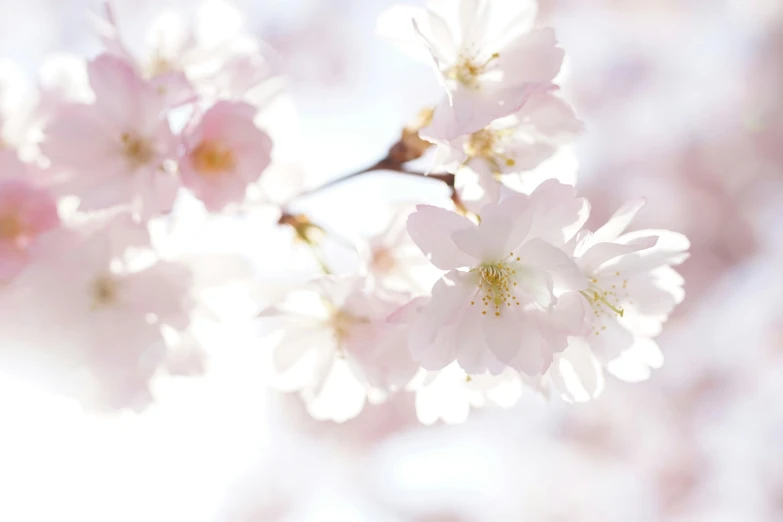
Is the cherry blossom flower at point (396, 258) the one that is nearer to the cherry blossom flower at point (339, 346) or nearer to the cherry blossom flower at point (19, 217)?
the cherry blossom flower at point (339, 346)

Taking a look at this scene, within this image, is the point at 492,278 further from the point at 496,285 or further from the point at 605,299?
the point at 605,299

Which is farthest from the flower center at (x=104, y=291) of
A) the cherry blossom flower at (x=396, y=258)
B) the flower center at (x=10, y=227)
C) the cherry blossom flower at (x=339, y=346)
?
the cherry blossom flower at (x=396, y=258)

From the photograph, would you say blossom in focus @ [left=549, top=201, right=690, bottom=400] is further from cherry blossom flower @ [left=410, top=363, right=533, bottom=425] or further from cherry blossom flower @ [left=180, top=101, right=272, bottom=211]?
cherry blossom flower @ [left=180, top=101, right=272, bottom=211]

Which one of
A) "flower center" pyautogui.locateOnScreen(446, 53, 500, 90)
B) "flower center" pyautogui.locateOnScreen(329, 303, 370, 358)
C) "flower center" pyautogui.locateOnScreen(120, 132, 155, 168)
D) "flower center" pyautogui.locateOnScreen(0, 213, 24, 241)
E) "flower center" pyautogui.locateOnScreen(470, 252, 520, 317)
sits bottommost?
"flower center" pyautogui.locateOnScreen(329, 303, 370, 358)

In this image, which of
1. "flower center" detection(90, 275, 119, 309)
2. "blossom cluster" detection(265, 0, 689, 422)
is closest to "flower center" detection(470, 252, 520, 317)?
"blossom cluster" detection(265, 0, 689, 422)

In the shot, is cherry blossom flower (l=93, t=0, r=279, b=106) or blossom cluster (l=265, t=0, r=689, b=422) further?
cherry blossom flower (l=93, t=0, r=279, b=106)

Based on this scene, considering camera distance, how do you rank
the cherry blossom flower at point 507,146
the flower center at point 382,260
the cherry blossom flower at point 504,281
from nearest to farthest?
the cherry blossom flower at point 504,281, the cherry blossom flower at point 507,146, the flower center at point 382,260
